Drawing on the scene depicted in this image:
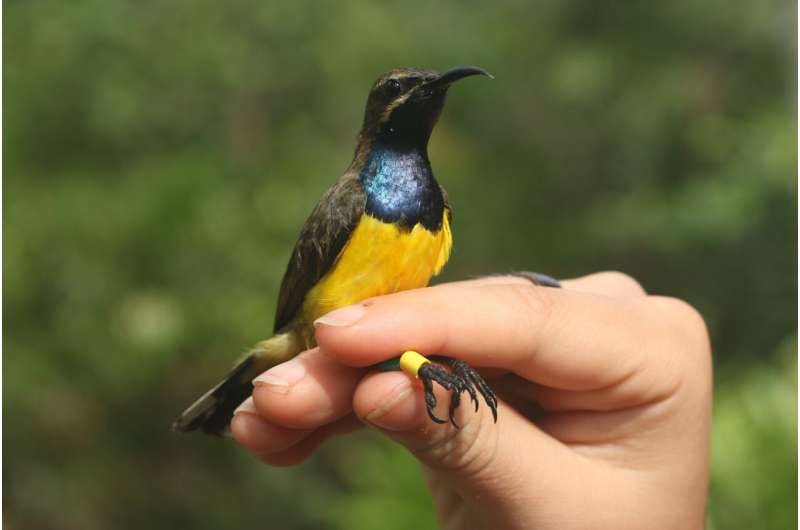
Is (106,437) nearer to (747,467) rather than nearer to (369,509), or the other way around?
(369,509)

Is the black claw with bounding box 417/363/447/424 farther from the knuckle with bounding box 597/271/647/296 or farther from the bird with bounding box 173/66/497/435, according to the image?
the knuckle with bounding box 597/271/647/296

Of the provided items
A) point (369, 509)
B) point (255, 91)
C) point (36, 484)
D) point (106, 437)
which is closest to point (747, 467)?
point (369, 509)

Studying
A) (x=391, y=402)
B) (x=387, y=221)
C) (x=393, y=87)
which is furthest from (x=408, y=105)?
(x=391, y=402)

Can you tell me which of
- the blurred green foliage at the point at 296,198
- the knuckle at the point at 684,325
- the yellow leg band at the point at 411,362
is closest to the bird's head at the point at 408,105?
the yellow leg band at the point at 411,362

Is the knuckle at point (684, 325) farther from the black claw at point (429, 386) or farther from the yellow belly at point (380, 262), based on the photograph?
the black claw at point (429, 386)

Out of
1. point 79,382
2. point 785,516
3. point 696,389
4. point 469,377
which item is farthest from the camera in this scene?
point 79,382

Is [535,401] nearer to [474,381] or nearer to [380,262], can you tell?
[474,381]
